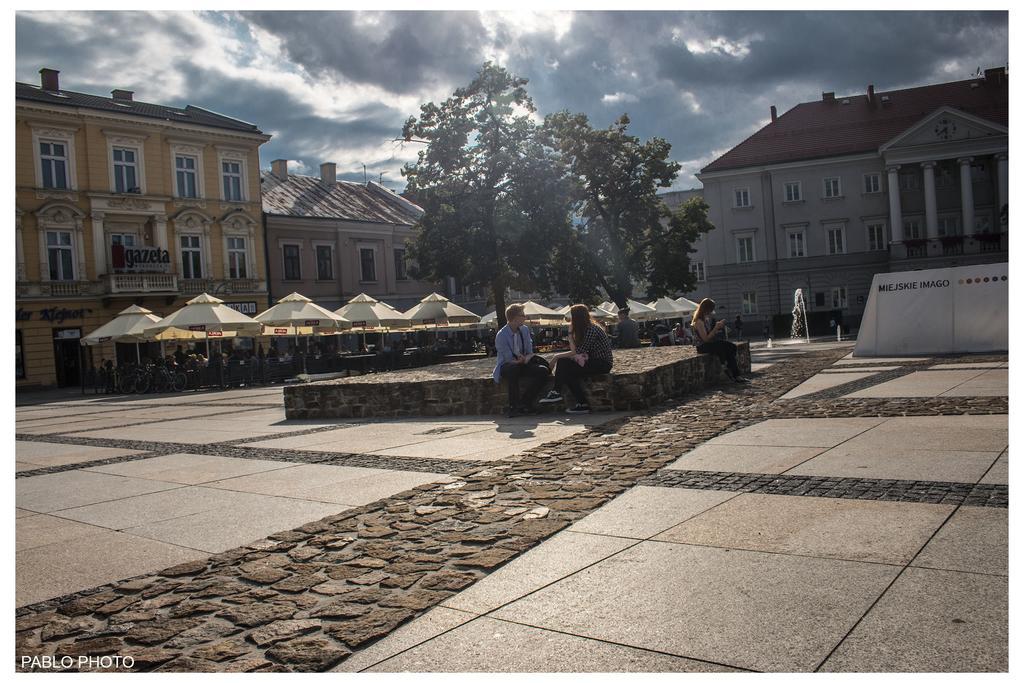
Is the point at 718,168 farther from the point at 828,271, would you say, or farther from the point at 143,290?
the point at 143,290

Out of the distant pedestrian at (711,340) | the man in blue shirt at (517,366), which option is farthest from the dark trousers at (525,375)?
the distant pedestrian at (711,340)

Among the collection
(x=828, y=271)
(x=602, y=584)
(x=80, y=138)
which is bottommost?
(x=602, y=584)

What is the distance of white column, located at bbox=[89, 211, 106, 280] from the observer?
36.6 m

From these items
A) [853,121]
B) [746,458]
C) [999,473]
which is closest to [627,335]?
[746,458]

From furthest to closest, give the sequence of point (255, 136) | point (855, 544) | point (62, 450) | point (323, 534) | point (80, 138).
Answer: point (255, 136) → point (80, 138) → point (62, 450) → point (323, 534) → point (855, 544)

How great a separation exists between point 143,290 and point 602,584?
37446 mm

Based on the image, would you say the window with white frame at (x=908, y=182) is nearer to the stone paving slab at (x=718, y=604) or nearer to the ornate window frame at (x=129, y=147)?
the ornate window frame at (x=129, y=147)

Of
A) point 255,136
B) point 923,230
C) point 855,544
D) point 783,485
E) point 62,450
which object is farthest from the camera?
point 923,230

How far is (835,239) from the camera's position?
5562 cm

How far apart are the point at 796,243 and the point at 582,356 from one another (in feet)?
164

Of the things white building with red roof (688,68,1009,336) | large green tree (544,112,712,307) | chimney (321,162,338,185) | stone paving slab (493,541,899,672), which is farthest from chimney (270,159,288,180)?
stone paving slab (493,541,899,672)

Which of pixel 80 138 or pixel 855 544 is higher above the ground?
pixel 80 138

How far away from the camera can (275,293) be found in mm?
43781

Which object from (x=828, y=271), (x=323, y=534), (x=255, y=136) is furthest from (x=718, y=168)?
(x=323, y=534)
